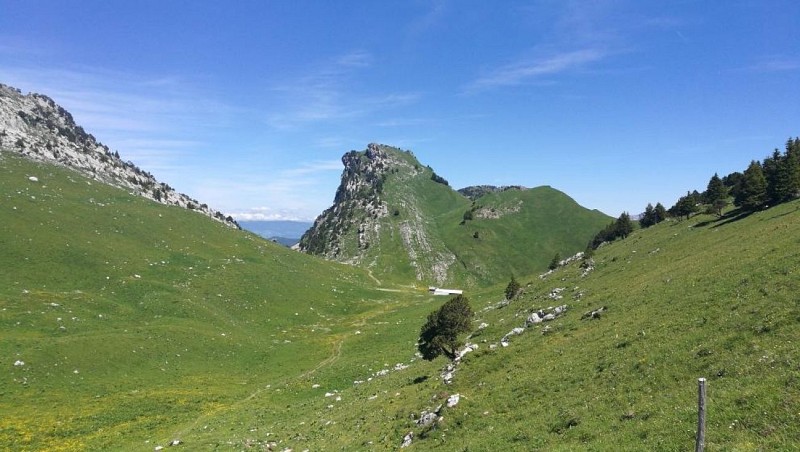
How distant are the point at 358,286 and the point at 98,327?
70.8 m

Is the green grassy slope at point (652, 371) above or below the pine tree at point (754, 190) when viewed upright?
below

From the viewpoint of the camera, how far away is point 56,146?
165 m

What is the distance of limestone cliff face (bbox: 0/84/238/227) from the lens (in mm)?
149125

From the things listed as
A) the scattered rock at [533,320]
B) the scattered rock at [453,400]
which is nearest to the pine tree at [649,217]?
the scattered rock at [533,320]

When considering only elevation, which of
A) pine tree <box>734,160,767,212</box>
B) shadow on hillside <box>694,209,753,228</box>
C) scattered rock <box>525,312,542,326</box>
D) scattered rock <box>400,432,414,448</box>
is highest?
pine tree <box>734,160,767,212</box>

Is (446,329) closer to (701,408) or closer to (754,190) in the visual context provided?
(701,408)

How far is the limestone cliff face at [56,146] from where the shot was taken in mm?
149125

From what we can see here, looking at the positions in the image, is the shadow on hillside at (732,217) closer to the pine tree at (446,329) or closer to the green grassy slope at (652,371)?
the green grassy slope at (652,371)

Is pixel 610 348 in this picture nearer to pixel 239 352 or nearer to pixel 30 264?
pixel 239 352

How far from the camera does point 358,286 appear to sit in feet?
414

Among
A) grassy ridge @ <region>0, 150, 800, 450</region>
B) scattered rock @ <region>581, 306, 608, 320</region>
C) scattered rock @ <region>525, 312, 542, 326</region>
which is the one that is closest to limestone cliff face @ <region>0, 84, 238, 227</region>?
grassy ridge @ <region>0, 150, 800, 450</region>

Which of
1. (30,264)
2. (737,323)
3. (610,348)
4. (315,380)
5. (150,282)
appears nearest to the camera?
(737,323)

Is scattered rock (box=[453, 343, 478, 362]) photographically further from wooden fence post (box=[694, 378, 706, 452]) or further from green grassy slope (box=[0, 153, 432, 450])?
wooden fence post (box=[694, 378, 706, 452])

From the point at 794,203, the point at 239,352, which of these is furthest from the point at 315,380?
the point at 794,203
